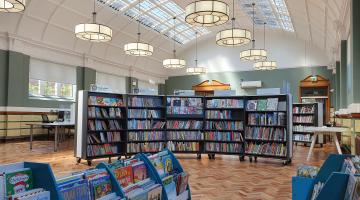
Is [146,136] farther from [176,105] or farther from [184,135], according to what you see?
[176,105]

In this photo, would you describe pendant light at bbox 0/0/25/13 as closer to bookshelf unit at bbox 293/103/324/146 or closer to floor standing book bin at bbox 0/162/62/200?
floor standing book bin at bbox 0/162/62/200

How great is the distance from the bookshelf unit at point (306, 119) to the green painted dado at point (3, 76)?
426 inches

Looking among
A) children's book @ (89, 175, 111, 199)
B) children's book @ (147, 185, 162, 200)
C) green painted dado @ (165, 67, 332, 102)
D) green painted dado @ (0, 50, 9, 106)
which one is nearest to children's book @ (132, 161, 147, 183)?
children's book @ (147, 185, 162, 200)

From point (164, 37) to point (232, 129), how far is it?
10832mm

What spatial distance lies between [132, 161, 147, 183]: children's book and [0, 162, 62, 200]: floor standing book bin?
833mm

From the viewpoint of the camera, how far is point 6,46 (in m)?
11.3

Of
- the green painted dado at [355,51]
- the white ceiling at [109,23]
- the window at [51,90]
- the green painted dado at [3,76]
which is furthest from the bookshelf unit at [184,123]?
the window at [51,90]

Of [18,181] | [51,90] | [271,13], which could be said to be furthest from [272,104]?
[51,90]

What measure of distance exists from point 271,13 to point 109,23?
297 inches

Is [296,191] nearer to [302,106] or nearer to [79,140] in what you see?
[79,140]

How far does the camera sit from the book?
7.26 metres

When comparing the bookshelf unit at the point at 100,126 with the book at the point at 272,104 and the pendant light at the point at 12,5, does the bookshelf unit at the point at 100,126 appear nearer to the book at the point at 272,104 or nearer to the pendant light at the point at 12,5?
the pendant light at the point at 12,5

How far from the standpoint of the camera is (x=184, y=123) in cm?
812

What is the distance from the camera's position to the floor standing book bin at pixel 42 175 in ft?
5.74
